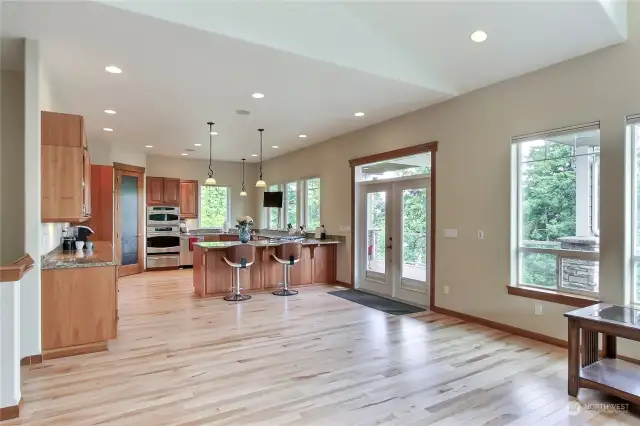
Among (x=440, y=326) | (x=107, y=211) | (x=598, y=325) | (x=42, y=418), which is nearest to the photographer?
(x=42, y=418)

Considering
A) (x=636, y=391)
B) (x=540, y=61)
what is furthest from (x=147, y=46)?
(x=636, y=391)

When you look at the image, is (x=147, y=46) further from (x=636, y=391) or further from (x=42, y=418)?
(x=636, y=391)

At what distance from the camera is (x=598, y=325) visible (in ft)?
9.14

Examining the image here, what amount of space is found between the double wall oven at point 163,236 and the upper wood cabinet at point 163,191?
0.15m

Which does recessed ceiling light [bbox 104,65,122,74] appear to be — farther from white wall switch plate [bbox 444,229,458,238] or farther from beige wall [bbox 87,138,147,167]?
white wall switch plate [bbox 444,229,458,238]

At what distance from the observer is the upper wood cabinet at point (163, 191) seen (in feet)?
31.2

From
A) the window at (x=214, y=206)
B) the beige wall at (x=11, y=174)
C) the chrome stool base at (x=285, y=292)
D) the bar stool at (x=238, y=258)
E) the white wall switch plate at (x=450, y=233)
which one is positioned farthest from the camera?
the window at (x=214, y=206)

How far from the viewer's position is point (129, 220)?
8.68m

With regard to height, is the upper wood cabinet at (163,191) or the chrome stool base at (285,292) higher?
the upper wood cabinet at (163,191)

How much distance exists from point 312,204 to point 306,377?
560cm

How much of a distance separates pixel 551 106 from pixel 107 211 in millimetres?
7576

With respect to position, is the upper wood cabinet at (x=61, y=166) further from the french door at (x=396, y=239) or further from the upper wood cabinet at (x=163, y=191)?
the upper wood cabinet at (x=163, y=191)

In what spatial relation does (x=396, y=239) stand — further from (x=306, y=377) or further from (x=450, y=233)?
(x=306, y=377)

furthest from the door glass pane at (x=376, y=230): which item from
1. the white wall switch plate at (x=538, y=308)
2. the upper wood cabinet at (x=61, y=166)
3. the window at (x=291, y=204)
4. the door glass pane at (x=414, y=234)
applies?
the upper wood cabinet at (x=61, y=166)
